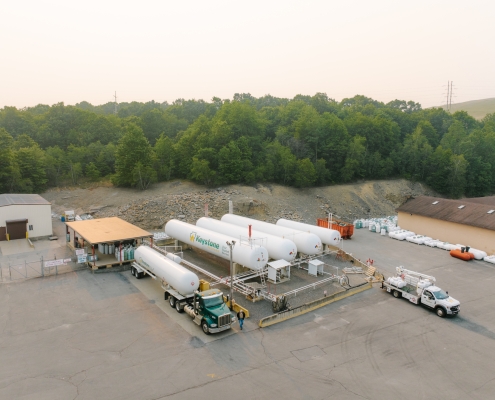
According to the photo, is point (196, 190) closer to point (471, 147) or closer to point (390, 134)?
point (390, 134)

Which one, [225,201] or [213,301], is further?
[225,201]

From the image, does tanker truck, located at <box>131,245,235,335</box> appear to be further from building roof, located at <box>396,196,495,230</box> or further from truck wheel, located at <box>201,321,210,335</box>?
building roof, located at <box>396,196,495,230</box>

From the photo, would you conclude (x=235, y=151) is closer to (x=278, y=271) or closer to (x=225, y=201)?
(x=225, y=201)

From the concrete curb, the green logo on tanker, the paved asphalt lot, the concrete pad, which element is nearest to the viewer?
the paved asphalt lot

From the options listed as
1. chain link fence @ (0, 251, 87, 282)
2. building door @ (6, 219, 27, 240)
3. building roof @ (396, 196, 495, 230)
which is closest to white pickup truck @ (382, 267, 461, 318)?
building roof @ (396, 196, 495, 230)

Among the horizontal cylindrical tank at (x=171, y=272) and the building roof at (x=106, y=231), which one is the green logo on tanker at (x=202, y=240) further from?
the horizontal cylindrical tank at (x=171, y=272)

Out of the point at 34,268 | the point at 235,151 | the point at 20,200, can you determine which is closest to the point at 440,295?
the point at 34,268
